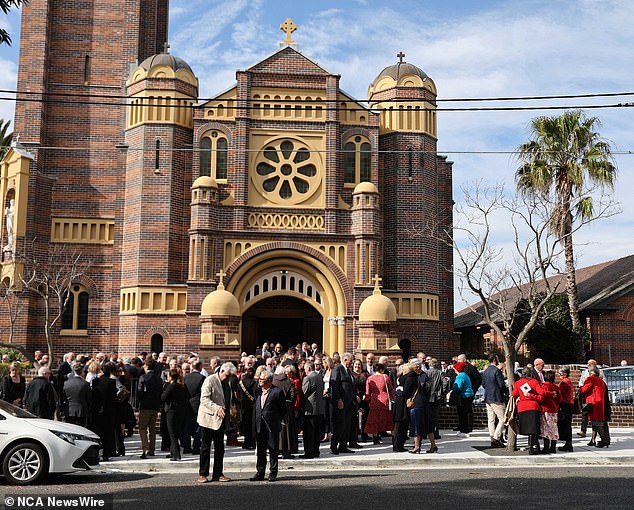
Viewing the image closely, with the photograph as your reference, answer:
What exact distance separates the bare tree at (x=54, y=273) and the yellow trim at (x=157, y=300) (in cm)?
235

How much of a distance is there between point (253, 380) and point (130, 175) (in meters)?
16.7

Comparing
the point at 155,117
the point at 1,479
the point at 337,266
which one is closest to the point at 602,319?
the point at 337,266

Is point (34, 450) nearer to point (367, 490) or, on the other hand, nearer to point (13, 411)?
point (13, 411)

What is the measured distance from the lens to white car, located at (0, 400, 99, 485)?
1051 cm

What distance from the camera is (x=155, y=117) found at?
29.2m

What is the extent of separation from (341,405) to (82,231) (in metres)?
19.2

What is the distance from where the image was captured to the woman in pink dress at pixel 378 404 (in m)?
15.3

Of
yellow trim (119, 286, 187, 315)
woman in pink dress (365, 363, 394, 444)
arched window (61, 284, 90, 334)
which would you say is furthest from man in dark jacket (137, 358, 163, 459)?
arched window (61, 284, 90, 334)

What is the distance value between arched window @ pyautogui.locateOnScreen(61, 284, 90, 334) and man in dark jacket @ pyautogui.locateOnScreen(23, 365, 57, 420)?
55.8 ft

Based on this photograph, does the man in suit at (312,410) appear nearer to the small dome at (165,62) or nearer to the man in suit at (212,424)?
the man in suit at (212,424)

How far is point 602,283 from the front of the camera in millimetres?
33250

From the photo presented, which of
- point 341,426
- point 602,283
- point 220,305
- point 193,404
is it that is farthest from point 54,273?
point 602,283

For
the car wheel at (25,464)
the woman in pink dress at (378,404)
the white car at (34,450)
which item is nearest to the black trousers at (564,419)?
the woman in pink dress at (378,404)

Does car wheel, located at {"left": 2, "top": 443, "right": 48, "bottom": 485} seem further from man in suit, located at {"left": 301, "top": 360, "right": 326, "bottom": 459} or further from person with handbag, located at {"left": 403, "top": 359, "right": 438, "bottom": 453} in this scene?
person with handbag, located at {"left": 403, "top": 359, "right": 438, "bottom": 453}
